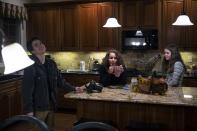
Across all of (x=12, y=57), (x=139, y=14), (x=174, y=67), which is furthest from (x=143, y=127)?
(x=139, y=14)

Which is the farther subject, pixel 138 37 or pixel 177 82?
pixel 138 37

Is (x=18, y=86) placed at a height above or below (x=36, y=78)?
below

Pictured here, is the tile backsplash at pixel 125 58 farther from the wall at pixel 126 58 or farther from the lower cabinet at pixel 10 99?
the lower cabinet at pixel 10 99

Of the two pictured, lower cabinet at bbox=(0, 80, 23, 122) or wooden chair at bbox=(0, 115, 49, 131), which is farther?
lower cabinet at bbox=(0, 80, 23, 122)

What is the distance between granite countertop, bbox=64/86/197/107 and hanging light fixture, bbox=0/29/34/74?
1560 millimetres

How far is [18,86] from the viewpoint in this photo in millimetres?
4645

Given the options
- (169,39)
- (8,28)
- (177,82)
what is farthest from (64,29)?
(177,82)

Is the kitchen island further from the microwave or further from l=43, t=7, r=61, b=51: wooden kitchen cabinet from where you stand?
l=43, t=7, r=61, b=51: wooden kitchen cabinet

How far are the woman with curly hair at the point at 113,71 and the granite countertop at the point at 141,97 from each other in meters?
0.39

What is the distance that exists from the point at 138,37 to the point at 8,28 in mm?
2864

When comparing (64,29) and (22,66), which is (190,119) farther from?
(64,29)

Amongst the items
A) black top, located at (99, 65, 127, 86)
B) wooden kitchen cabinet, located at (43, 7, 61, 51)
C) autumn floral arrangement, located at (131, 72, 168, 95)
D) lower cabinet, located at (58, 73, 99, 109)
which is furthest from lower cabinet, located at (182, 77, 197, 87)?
wooden kitchen cabinet, located at (43, 7, 61, 51)

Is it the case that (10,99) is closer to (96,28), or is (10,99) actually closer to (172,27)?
(96,28)

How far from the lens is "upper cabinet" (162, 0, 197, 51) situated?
482 centimetres
